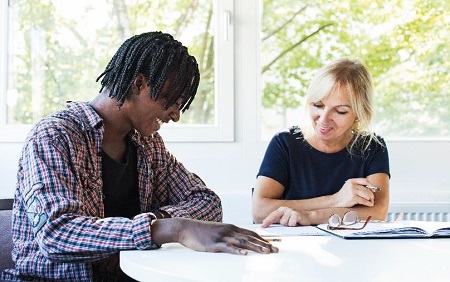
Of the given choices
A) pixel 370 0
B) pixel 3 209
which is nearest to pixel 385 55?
pixel 370 0

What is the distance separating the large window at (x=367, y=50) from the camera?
151 inches

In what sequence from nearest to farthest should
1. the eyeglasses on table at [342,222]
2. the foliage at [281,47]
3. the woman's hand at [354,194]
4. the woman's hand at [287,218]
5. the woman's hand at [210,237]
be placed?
the woman's hand at [210,237] < the eyeglasses on table at [342,222] < the woman's hand at [287,218] < the woman's hand at [354,194] < the foliage at [281,47]

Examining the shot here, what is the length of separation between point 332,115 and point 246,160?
0.99 metres

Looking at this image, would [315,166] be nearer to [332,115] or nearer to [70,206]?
[332,115]

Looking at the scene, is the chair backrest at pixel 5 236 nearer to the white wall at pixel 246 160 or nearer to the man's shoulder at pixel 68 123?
the man's shoulder at pixel 68 123

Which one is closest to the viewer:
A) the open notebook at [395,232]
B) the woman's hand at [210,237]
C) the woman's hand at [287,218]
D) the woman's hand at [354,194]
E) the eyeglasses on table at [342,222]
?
the woman's hand at [210,237]

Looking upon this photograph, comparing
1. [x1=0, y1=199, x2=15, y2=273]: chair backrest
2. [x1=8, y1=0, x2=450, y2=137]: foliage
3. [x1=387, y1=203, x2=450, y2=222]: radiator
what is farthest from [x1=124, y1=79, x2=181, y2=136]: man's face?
[x1=387, y1=203, x2=450, y2=222]: radiator

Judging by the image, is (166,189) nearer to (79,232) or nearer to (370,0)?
(79,232)

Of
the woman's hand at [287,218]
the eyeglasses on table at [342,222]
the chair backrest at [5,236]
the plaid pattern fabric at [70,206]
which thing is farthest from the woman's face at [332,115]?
the chair backrest at [5,236]

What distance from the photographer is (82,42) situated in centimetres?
374

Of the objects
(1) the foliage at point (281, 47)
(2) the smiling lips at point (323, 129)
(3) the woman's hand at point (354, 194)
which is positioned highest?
(1) the foliage at point (281, 47)

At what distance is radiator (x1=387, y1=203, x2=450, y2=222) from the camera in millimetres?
3668

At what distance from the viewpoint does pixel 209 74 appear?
3.77 metres

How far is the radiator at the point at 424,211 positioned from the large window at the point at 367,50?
1.32 ft
